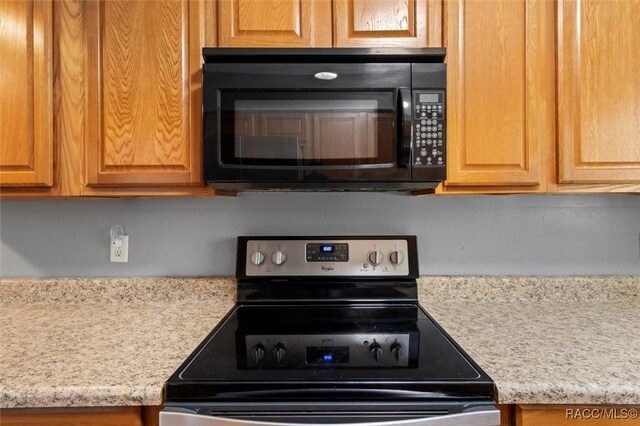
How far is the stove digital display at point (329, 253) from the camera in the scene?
1392 mm

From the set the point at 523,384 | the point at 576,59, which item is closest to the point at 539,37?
the point at 576,59

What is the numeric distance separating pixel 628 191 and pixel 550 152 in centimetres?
27

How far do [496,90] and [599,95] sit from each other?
31cm

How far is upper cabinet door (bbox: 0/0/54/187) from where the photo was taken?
1144 mm

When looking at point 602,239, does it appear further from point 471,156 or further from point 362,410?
point 362,410

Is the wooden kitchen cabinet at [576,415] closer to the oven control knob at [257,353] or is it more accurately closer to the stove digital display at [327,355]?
the stove digital display at [327,355]

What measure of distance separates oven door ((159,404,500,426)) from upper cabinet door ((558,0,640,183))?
755 mm

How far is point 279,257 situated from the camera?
4.53 feet

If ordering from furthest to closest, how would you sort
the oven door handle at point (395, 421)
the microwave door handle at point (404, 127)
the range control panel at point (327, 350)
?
the microwave door handle at point (404, 127), the range control panel at point (327, 350), the oven door handle at point (395, 421)

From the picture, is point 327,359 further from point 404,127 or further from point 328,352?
point 404,127

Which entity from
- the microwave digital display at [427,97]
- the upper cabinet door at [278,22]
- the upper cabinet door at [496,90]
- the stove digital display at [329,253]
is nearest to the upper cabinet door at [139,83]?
the upper cabinet door at [278,22]

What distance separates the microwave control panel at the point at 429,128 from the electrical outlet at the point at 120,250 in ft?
3.68

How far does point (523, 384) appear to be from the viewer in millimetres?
802

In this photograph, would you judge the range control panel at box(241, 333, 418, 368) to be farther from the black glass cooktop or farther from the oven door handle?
the oven door handle
